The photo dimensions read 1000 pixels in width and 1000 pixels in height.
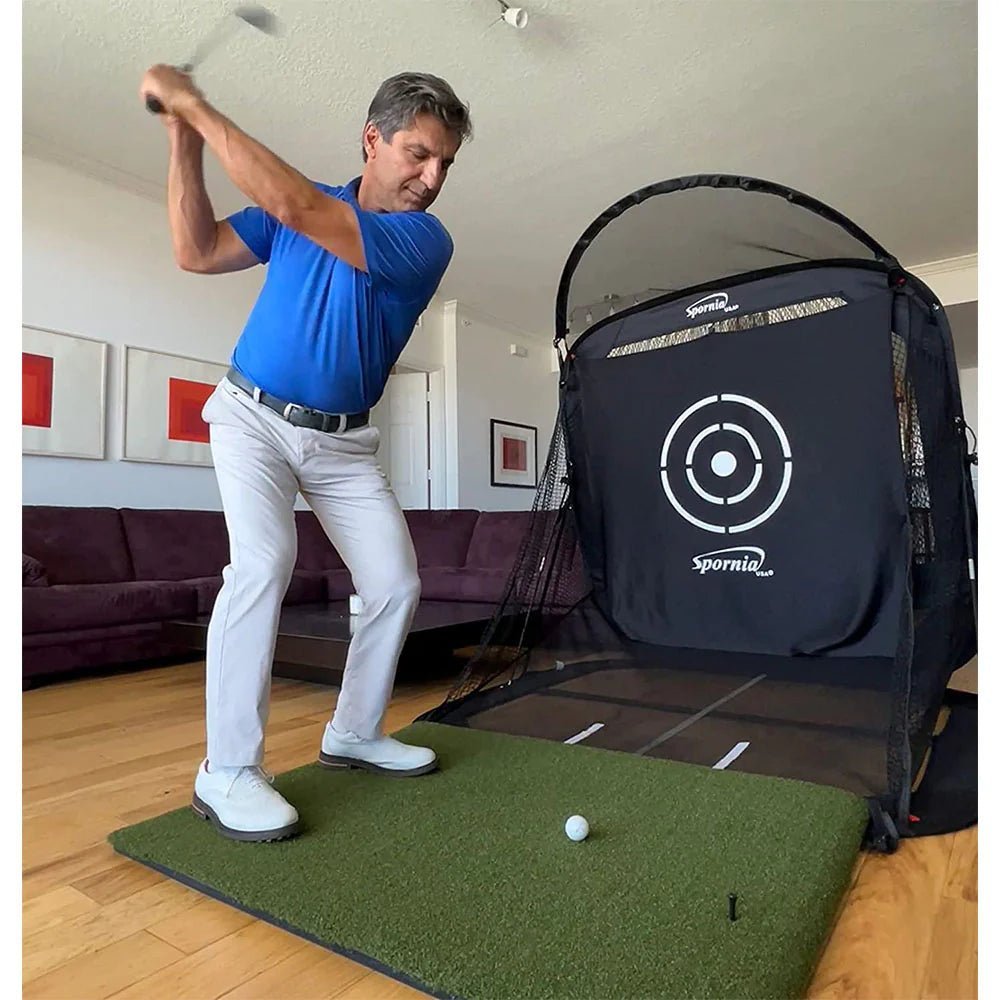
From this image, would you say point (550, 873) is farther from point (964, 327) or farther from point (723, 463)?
point (964, 327)

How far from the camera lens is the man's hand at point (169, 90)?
1.14 metres

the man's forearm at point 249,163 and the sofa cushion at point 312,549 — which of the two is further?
the sofa cushion at point 312,549

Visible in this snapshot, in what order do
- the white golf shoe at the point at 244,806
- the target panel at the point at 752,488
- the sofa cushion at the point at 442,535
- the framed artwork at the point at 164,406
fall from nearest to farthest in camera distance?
the white golf shoe at the point at 244,806 → the target panel at the point at 752,488 → the framed artwork at the point at 164,406 → the sofa cushion at the point at 442,535

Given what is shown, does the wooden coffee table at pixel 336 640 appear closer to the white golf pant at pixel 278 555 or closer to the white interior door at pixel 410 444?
the white golf pant at pixel 278 555

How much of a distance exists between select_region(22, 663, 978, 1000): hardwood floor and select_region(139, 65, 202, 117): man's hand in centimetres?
120

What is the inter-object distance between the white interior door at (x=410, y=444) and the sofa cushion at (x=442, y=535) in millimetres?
1675

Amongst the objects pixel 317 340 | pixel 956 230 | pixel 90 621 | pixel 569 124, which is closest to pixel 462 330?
pixel 569 124

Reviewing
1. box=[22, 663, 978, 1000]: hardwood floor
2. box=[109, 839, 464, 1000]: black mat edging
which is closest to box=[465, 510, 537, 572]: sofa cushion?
box=[22, 663, 978, 1000]: hardwood floor

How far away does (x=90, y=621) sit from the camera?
300cm

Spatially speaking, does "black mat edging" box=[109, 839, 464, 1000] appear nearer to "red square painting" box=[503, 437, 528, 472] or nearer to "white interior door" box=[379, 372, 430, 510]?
"white interior door" box=[379, 372, 430, 510]

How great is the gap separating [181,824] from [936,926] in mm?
1202

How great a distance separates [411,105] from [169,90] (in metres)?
0.43

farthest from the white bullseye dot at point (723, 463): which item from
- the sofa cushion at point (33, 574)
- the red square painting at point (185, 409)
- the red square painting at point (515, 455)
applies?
the red square painting at point (515, 455)

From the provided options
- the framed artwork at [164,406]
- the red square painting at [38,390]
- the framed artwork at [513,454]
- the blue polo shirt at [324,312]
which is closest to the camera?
the blue polo shirt at [324,312]
